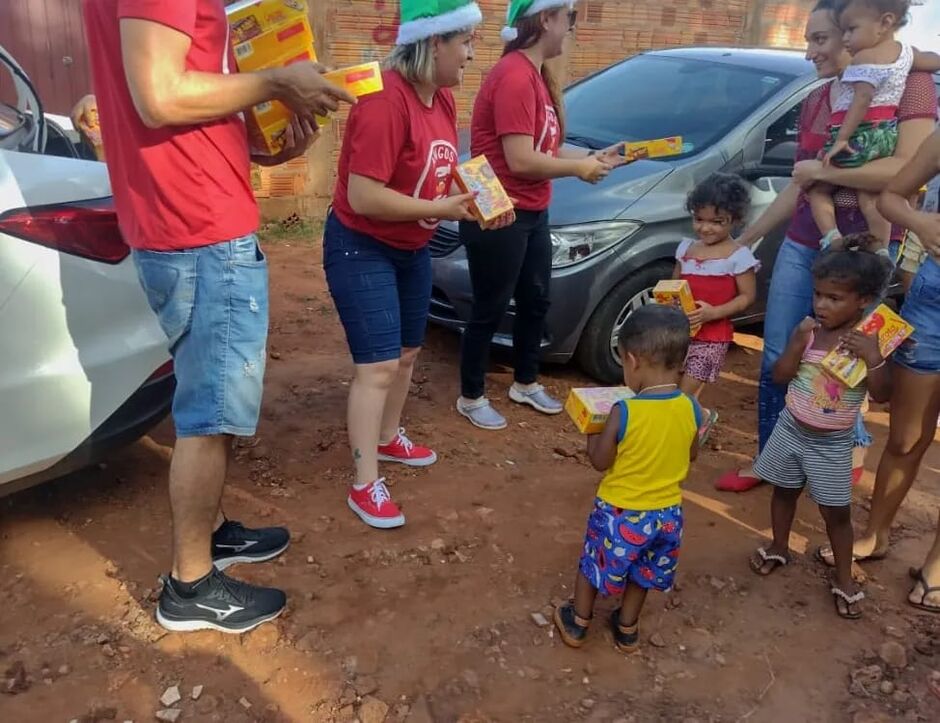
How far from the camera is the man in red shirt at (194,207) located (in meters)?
2.10

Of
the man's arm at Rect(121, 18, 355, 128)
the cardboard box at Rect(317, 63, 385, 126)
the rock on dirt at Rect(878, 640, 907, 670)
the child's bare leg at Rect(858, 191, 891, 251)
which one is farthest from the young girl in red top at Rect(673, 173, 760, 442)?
the man's arm at Rect(121, 18, 355, 128)

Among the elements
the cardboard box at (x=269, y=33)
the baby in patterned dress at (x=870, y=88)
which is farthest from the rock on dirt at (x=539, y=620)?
the cardboard box at (x=269, y=33)

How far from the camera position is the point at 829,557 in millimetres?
3270

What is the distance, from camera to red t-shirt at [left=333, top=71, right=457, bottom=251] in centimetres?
288

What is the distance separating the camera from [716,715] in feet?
8.28

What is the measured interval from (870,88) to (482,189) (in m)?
1.52

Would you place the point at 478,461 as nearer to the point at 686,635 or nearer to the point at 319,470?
the point at 319,470

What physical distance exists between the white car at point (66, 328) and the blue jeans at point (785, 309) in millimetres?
2422

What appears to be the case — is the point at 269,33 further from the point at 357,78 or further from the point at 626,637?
the point at 626,637

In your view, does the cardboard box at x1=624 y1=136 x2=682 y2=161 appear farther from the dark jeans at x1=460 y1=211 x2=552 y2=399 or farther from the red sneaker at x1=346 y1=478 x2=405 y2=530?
the red sneaker at x1=346 y1=478 x2=405 y2=530

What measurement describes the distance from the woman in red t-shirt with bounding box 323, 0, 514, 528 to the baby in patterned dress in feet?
4.82

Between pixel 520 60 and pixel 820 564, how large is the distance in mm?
2410

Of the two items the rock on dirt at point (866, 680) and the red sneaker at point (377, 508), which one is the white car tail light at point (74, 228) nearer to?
the red sneaker at point (377, 508)

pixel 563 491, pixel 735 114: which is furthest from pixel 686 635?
pixel 735 114
